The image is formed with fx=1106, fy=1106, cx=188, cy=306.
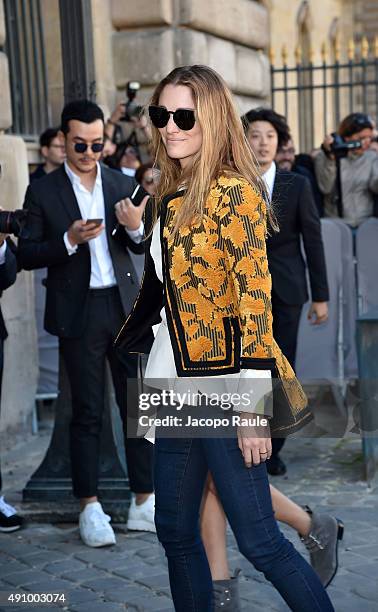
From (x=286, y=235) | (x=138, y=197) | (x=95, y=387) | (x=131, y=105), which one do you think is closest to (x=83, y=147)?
(x=138, y=197)

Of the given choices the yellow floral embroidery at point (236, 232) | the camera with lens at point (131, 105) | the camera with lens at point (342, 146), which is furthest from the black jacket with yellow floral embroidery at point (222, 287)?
the camera with lens at point (342, 146)

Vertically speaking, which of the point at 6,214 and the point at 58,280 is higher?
the point at 6,214

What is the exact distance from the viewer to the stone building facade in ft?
23.6

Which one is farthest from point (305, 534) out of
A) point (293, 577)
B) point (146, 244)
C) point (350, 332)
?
point (350, 332)

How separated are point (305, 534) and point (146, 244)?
1.39 metres

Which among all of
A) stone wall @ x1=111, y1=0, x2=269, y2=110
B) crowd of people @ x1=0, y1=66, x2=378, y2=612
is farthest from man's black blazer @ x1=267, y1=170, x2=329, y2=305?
stone wall @ x1=111, y1=0, x2=269, y2=110

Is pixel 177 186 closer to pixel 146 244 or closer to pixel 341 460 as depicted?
pixel 146 244

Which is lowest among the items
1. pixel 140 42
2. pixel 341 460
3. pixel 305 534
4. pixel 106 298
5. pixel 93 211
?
pixel 341 460

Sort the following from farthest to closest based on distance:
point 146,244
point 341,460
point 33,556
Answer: point 341,460
point 33,556
point 146,244

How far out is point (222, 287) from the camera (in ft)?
10.2

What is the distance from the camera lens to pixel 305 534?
410cm

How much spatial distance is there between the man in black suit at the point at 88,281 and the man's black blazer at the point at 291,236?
3.04ft

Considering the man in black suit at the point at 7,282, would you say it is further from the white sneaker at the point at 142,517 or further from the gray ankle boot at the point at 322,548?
the gray ankle boot at the point at 322,548

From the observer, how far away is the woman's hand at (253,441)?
3.06 m
